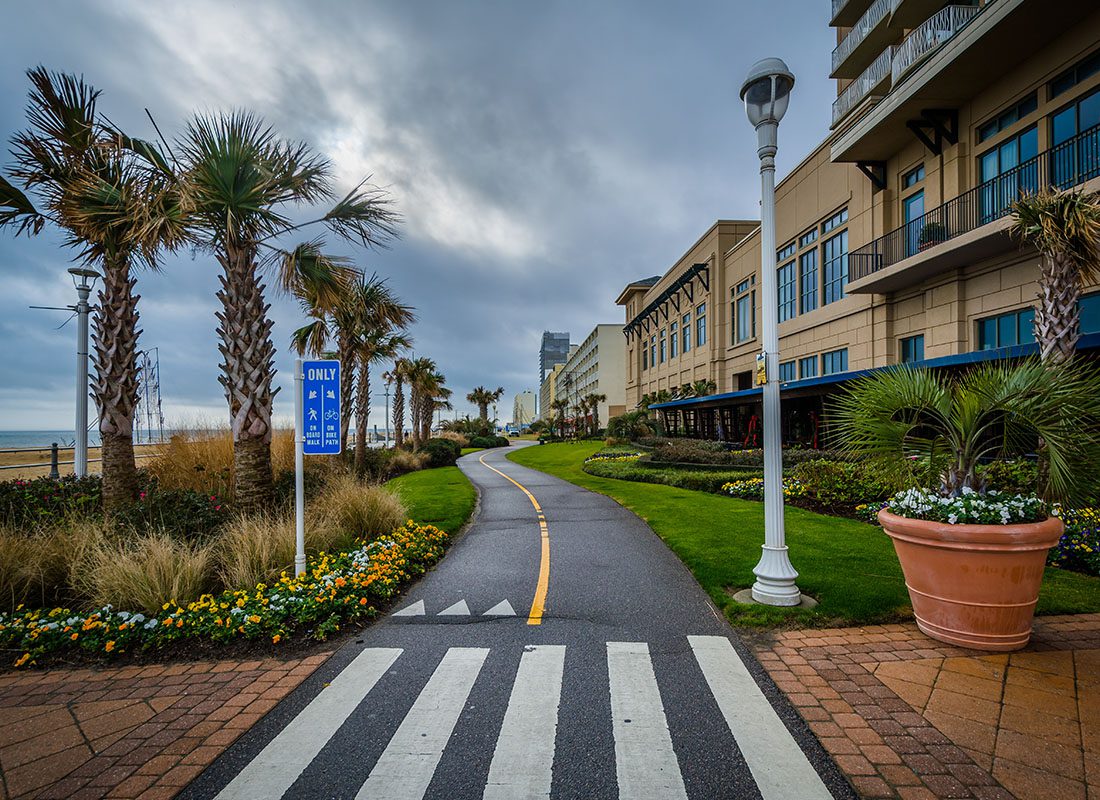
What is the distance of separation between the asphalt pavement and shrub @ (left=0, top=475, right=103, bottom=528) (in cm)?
623

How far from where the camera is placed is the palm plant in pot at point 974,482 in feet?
13.8

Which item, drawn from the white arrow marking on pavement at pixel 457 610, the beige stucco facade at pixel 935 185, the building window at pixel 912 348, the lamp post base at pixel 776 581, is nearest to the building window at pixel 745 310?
the beige stucco facade at pixel 935 185

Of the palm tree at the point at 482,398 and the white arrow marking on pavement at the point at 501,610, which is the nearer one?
the white arrow marking on pavement at the point at 501,610

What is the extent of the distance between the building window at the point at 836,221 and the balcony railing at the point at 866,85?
563 centimetres

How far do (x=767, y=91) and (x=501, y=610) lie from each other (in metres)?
6.39

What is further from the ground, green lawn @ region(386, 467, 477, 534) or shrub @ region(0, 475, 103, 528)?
shrub @ region(0, 475, 103, 528)

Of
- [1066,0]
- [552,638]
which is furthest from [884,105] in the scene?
[552,638]

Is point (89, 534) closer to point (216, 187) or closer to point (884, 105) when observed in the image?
point (216, 187)

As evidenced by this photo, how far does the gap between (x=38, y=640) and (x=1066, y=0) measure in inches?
937

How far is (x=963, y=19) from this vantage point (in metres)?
18.8

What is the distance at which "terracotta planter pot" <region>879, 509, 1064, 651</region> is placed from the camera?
13.6 feet

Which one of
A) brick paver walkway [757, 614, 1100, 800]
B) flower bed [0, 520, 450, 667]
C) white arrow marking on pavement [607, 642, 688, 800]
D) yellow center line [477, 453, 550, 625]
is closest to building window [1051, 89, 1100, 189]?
brick paver walkway [757, 614, 1100, 800]

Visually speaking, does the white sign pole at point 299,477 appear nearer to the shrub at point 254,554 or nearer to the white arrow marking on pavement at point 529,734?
the shrub at point 254,554

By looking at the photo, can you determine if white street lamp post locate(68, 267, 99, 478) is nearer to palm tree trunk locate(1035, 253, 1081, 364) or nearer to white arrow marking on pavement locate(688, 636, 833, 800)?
white arrow marking on pavement locate(688, 636, 833, 800)
